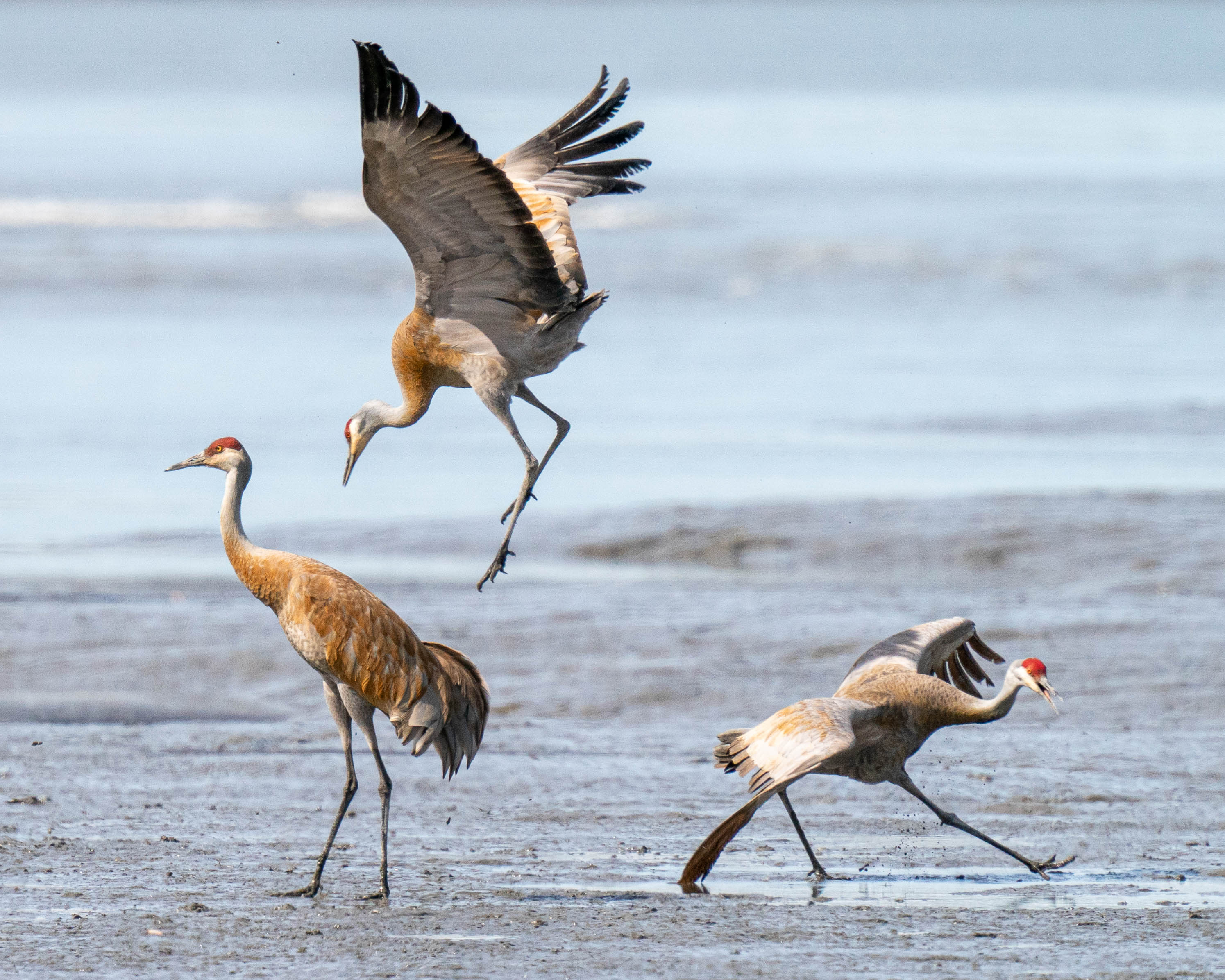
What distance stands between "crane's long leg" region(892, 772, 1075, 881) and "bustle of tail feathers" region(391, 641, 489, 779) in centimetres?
157

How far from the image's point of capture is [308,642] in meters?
6.95

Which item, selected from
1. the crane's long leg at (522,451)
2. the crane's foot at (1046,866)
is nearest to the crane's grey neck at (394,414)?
the crane's long leg at (522,451)

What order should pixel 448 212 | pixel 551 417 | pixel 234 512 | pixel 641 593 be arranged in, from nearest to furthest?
1. pixel 234 512
2. pixel 448 212
3. pixel 551 417
4. pixel 641 593

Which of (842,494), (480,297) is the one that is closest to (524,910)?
(480,297)

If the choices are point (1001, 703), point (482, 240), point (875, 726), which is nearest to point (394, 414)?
point (482, 240)

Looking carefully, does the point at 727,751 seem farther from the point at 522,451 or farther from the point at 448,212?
the point at 448,212

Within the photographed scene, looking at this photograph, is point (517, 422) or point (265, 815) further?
point (517, 422)

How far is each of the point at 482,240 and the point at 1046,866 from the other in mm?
3225

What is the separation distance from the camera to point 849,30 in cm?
16850

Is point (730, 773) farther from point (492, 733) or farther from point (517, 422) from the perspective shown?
point (517, 422)

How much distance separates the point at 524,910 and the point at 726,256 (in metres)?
23.0

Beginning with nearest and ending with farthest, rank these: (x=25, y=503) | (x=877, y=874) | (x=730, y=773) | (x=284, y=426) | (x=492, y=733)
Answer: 1. (x=877, y=874)
2. (x=730, y=773)
3. (x=492, y=733)
4. (x=25, y=503)
5. (x=284, y=426)

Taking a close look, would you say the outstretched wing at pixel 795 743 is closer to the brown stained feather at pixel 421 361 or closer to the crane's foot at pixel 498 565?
the crane's foot at pixel 498 565

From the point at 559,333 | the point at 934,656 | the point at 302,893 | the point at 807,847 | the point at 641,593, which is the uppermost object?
the point at 559,333
